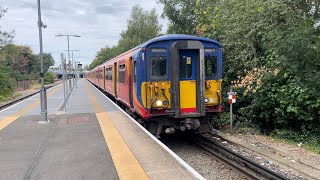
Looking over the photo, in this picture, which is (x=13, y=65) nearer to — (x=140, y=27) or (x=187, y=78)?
(x=140, y=27)

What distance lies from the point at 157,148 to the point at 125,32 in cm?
5534

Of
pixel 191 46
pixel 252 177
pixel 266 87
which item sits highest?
pixel 191 46

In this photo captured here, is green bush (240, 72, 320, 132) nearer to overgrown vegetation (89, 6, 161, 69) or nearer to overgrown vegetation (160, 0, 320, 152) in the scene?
overgrown vegetation (160, 0, 320, 152)

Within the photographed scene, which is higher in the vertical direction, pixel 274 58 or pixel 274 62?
pixel 274 58

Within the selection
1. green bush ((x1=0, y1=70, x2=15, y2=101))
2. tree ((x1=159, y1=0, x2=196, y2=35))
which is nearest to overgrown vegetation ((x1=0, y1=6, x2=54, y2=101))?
green bush ((x1=0, y1=70, x2=15, y2=101))

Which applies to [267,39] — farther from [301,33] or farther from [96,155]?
[96,155]

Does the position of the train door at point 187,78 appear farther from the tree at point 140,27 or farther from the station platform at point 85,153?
the tree at point 140,27

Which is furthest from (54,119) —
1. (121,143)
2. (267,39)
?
(267,39)

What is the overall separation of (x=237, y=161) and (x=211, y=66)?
310 centimetres

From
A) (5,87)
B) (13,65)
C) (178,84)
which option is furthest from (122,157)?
(13,65)

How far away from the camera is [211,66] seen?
11.1 meters

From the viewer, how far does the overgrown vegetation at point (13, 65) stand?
1349 inches

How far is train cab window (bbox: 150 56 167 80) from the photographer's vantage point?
10431 mm

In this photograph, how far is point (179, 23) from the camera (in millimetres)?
29047
